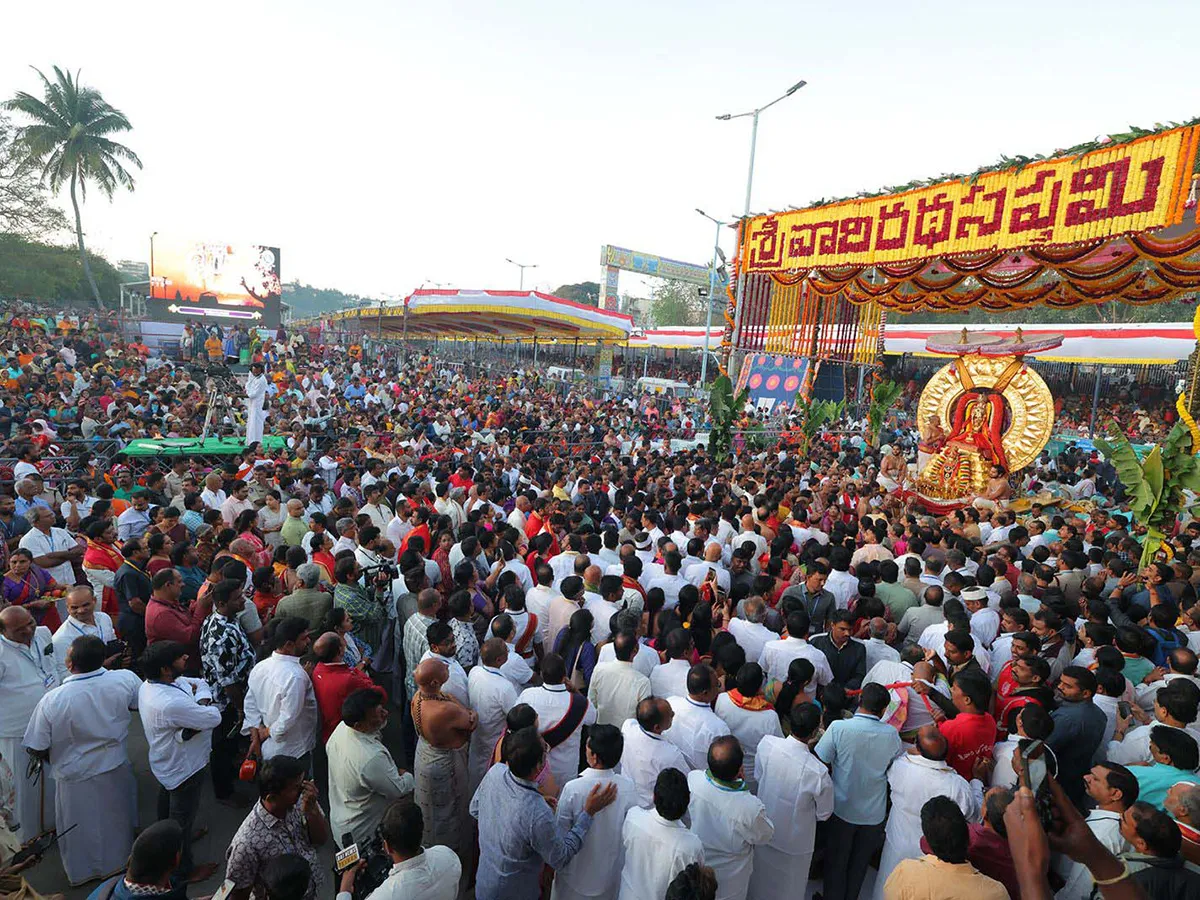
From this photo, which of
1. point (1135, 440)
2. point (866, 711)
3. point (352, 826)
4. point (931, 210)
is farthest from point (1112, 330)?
point (352, 826)

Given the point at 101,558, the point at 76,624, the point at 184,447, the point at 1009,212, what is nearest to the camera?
the point at 76,624

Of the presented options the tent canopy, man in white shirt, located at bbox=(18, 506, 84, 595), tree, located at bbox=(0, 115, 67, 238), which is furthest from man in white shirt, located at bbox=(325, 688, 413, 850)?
tree, located at bbox=(0, 115, 67, 238)

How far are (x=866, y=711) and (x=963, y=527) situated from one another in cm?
602

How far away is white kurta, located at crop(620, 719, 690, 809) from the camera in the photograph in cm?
333

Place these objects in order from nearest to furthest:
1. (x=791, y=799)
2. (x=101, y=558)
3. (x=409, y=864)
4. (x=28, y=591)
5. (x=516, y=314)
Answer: (x=409, y=864) → (x=791, y=799) → (x=28, y=591) → (x=101, y=558) → (x=516, y=314)

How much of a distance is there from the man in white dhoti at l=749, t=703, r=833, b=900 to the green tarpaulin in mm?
10526

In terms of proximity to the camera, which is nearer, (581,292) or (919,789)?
(919,789)

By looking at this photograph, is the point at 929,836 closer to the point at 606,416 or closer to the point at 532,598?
the point at 532,598

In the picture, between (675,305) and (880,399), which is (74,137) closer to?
(880,399)

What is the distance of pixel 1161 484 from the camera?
25.8 ft

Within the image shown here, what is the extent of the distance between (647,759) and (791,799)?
2.59 feet

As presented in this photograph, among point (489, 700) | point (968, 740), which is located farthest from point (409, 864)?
point (968, 740)

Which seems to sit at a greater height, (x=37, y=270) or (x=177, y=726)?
(x=37, y=270)

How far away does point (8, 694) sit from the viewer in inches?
145
